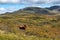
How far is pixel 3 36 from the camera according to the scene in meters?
24.1

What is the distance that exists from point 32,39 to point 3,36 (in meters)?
5.13

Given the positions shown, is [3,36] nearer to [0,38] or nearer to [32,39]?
[0,38]

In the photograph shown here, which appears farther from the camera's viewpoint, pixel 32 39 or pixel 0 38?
pixel 32 39

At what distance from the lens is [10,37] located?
24.6m

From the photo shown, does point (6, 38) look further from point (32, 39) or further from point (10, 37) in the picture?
point (32, 39)

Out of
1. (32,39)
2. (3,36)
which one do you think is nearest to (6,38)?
(3,36)

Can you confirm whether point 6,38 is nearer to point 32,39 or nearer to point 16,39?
point 16,39

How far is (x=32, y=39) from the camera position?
27.3m

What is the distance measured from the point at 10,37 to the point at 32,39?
4132 mm

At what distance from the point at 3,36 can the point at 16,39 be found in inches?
71.0

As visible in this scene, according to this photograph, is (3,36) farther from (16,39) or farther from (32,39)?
(32,39)

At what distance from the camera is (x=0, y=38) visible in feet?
76.8

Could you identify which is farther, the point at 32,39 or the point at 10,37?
the point at 32,39

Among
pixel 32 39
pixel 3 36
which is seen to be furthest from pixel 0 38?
pixel 32 39
